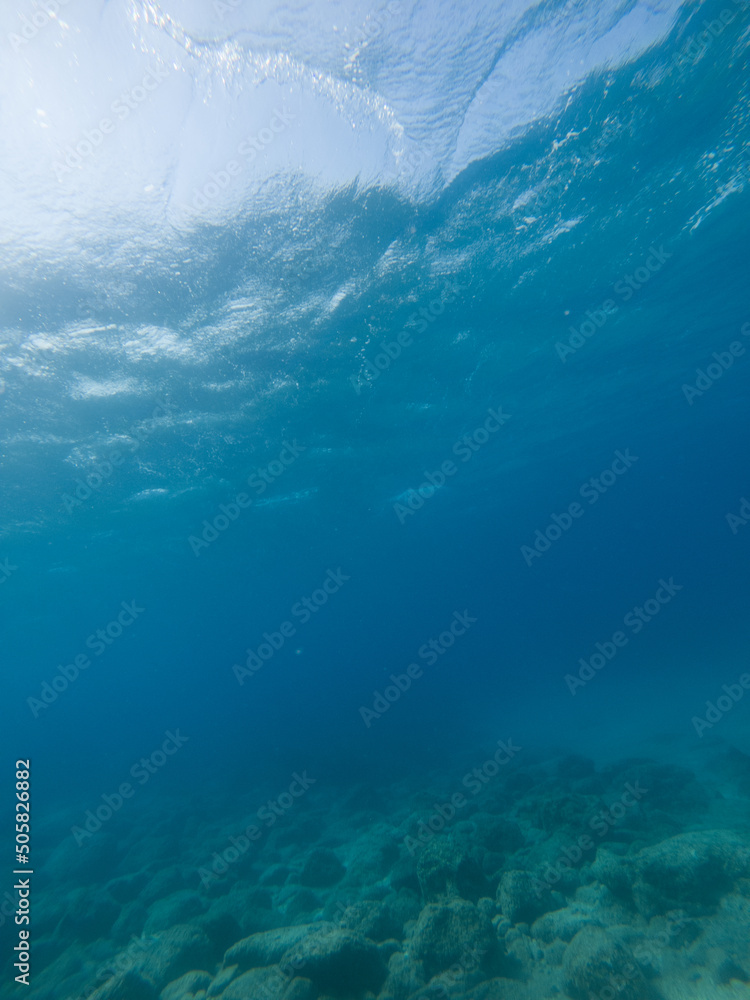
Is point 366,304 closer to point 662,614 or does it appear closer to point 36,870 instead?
point 36,870

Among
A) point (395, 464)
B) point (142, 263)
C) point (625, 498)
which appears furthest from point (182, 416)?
point (625, 498)

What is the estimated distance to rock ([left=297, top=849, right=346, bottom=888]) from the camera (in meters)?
9.85

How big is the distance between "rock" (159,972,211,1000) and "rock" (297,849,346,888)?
387 centimetres

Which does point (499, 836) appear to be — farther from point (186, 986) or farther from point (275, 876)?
point (186, 986)

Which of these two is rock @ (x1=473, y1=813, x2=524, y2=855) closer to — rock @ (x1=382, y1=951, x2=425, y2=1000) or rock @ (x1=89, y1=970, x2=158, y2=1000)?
rock @ (x1=382, y1=951, x2=425, y2=1000)

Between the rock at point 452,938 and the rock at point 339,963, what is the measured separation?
556mm

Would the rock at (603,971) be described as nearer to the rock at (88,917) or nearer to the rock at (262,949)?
the rock at (262,949)

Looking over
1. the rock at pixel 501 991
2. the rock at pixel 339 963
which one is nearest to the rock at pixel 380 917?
the rock at pixel 339 963

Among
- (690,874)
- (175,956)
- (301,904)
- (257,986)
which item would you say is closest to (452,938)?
(257,986)

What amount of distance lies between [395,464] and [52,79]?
18.7 metres

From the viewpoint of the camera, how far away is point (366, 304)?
12.8 m

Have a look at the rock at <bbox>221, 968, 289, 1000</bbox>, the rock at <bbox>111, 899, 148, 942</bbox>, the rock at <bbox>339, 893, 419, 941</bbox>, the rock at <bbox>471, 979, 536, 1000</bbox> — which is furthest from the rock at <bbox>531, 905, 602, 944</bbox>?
the rock at <bbox>111, 899, 148, 942</bbox>

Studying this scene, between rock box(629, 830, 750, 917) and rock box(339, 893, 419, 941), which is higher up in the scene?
rock box(339, 893, 419, 941)

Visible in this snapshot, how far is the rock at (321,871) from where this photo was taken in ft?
32.3
